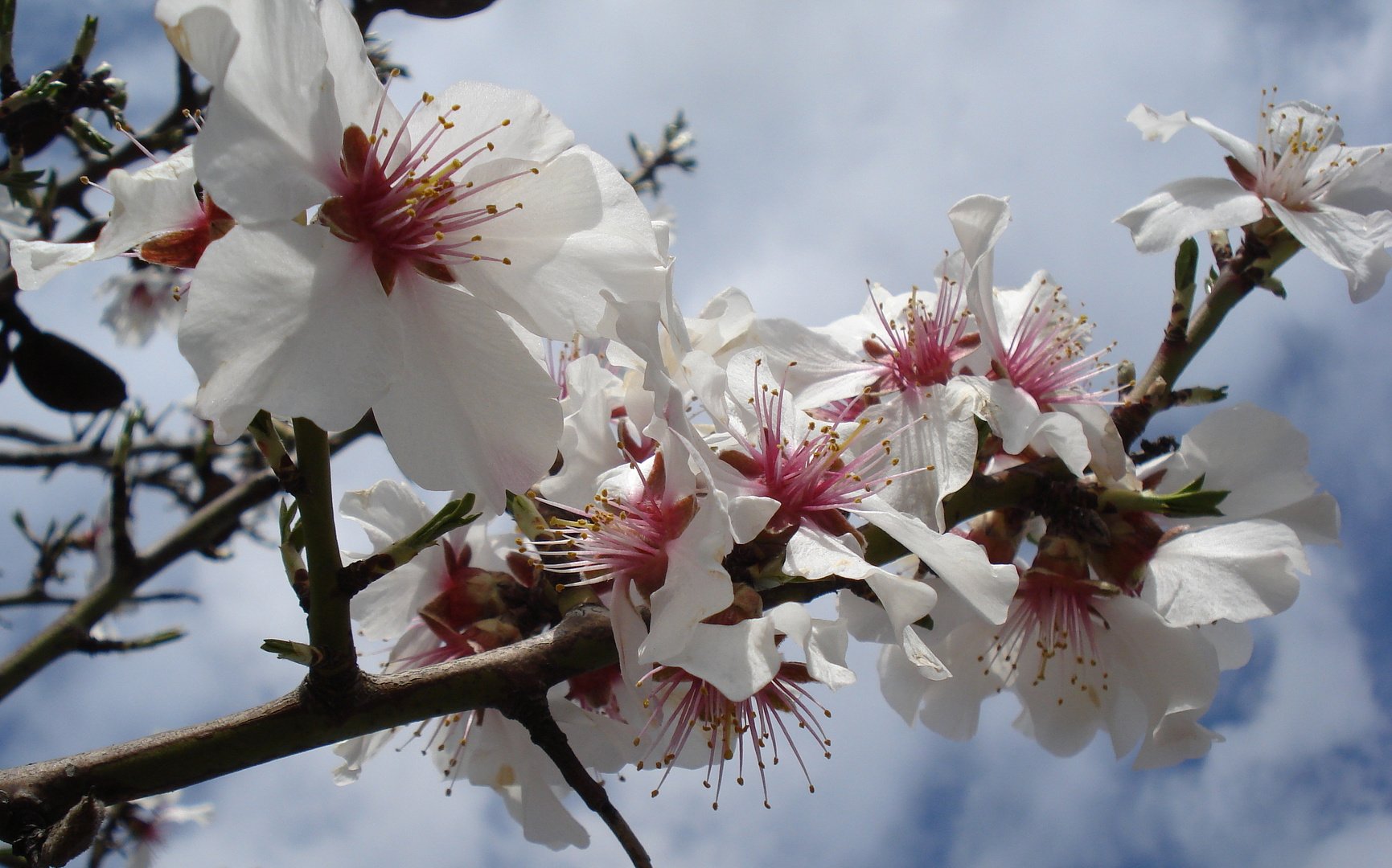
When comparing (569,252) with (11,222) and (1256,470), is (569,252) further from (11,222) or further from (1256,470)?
(11,222)

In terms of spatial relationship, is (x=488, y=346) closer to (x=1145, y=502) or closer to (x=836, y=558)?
(x=836, y=558)

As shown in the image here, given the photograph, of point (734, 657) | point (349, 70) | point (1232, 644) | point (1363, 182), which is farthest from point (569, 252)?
point (1363, 182)

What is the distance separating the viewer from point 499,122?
4.03 ft

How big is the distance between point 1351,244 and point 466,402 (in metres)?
1.81

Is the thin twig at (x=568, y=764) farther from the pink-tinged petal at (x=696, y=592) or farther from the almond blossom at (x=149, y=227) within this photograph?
the almond blossom at (x=149, y=227)

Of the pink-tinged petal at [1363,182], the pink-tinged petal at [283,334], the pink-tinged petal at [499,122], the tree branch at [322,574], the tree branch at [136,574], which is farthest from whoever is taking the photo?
the tree branch at [136,574]

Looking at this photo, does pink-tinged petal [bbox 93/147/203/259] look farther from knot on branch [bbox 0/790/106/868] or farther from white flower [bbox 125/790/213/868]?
white flower [bbox 125/790/213/868]

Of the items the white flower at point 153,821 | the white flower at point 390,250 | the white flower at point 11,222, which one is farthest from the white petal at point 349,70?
the white flower at point 153,821

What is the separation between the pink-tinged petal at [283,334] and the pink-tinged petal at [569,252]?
0.65 ft

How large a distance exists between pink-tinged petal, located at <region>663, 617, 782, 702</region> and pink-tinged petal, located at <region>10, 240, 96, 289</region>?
91 centimetres

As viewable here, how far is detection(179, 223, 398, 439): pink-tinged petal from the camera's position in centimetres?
95

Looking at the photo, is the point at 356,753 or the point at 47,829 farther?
the point at 356,753

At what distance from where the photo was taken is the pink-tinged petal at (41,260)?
1.15m

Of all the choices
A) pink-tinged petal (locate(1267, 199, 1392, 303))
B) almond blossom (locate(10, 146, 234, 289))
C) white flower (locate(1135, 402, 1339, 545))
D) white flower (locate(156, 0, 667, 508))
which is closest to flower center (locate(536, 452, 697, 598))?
white flower (locate(156, 0, 667, 508))
